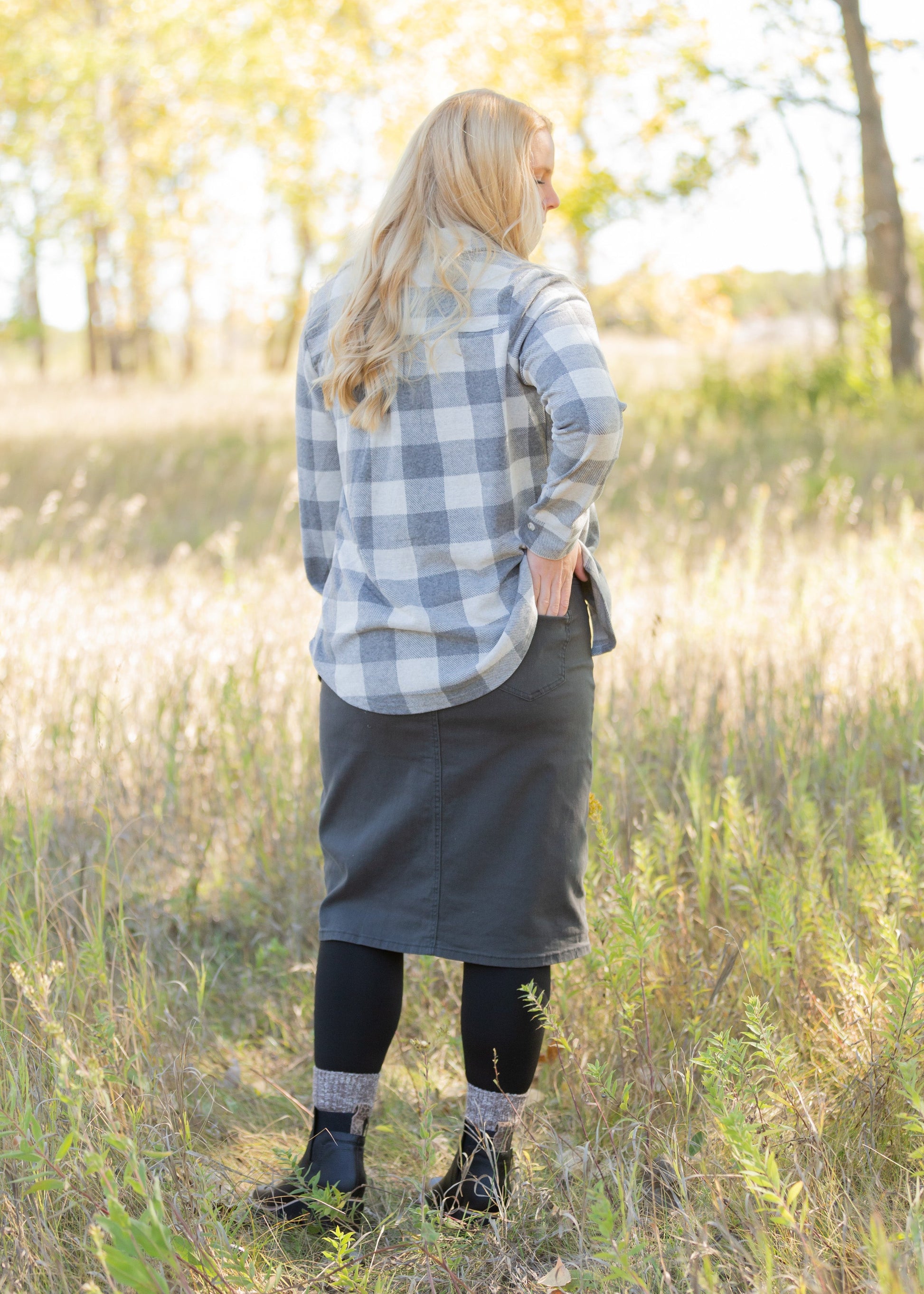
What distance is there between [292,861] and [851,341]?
425 inches

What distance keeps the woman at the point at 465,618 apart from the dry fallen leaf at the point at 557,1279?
0.17 metres

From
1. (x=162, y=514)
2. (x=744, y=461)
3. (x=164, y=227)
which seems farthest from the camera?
(x=164, y=227)

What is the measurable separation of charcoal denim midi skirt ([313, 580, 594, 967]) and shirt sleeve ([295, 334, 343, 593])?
42 cm

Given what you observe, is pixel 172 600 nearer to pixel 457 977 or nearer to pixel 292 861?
pixel 292 861

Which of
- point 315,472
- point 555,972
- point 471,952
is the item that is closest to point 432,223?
point 315,472

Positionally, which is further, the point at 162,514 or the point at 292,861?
the point at 162,514

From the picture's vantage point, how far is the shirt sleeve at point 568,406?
5.50ft

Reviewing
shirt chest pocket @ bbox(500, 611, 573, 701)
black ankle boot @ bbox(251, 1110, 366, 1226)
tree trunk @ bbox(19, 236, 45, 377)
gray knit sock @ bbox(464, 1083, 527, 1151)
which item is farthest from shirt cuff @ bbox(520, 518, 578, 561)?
tree trunk @ bbox(19, 236, 45, 377)

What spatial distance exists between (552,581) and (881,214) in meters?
10.5

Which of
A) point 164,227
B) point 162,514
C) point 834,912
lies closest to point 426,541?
point 834,912

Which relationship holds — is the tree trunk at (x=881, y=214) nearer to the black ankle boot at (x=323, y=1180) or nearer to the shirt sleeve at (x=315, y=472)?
the shirt sleeve at (x=315, y=472)

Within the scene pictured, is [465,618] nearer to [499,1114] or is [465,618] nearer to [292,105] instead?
[499,1114]

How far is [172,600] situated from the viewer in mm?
5215

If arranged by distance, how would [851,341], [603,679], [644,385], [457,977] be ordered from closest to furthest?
[457,977]
[603,679]
[851,341]
[644,385]
